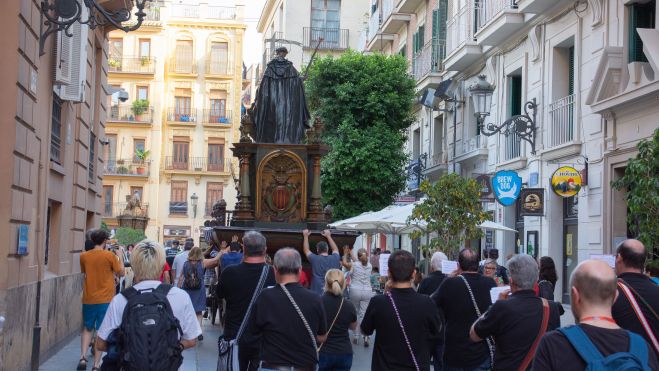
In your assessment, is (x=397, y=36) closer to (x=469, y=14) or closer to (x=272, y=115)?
(x=469, y=14)

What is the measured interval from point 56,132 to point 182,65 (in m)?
52.5

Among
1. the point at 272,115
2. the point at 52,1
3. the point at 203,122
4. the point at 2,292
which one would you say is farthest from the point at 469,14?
the point at 203,122

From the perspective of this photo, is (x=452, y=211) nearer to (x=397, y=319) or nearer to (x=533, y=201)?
(x=533, y=201)

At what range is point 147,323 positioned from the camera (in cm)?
592

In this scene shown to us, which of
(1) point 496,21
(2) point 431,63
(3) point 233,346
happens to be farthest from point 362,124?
(3) point 233,346

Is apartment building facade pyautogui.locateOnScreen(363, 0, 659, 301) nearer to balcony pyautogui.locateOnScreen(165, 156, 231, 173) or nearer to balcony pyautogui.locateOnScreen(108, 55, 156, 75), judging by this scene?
balcony pyautogui.locateOnScreen(165, 156, 231, 173)

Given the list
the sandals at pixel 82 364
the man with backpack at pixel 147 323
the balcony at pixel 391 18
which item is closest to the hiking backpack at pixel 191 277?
the sandals at pixel 82 364

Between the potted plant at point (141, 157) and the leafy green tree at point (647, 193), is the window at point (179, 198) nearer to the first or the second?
the potted plant at point (141, 157)

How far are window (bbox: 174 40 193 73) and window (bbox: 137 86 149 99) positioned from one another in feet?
7.87

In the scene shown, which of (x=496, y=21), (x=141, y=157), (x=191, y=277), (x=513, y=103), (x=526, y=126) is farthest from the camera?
(x=141, y=157)

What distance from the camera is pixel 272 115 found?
16.1 meters

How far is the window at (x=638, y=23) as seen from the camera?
17.1 meters

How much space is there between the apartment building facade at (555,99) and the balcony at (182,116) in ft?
121

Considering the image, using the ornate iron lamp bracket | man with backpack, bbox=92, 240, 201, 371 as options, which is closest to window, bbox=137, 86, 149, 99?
the ornate iron lamp bracket
